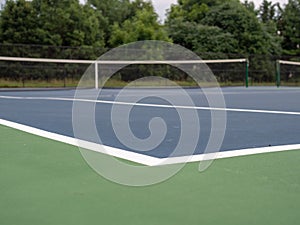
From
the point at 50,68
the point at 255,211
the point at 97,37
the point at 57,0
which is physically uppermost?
the point at 57,0

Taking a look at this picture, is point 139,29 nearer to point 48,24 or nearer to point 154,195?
point 48,24

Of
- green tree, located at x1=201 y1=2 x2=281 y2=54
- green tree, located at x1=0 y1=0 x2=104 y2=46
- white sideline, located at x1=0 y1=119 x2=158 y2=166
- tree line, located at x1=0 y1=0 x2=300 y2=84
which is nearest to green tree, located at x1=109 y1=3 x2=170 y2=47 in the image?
tree line, located at x1=0 y1=0 x2=300 y2=84

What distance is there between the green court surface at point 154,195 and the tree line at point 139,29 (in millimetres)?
17110

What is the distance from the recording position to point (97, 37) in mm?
29094

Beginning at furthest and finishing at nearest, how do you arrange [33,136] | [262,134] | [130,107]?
[130,107]
[262,134]
[33,136]

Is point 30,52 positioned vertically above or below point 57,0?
below

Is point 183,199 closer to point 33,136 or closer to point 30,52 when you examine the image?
point 33,136

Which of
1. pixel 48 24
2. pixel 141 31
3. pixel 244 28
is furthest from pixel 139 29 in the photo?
pixel 244 28

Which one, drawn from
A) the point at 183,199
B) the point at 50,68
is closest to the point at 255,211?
the point at 183,199

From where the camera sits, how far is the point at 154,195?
215 centimetres

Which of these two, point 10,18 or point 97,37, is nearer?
point 10,18

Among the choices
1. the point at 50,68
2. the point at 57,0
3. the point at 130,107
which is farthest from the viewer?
the point at 57,0

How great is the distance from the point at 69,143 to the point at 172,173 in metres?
1.24

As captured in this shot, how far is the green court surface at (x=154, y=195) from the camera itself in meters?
1.82
